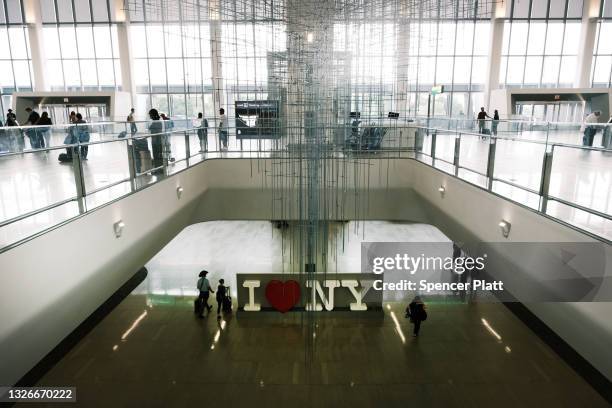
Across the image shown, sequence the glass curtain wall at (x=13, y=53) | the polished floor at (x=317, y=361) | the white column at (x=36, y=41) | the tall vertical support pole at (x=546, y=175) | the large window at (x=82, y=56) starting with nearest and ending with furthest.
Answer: the tall vertical support pole at (x=546, y=175) → the polished floor at (x=317, y=361) → the white column at (x=36, y=41) → the glass curtain wall at (x=13, y=53) → the large window at (x=82, y=56)

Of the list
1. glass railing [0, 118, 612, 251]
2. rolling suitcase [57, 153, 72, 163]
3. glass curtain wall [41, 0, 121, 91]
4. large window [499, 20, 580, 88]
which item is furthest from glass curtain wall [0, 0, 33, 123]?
large window [499, 20, 580, 88]

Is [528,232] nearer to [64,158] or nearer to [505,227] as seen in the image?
[505,227]

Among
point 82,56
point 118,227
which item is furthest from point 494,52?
point 118,227

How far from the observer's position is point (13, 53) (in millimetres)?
16188

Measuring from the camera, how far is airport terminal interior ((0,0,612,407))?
2775 millimetres

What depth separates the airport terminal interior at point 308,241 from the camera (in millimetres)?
2775

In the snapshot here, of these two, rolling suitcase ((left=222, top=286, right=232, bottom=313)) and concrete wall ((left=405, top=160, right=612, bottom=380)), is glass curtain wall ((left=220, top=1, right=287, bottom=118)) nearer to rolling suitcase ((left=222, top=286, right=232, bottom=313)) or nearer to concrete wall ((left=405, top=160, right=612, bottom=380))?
concrete wall ((left=405, top=160, right=612, bottom=380))

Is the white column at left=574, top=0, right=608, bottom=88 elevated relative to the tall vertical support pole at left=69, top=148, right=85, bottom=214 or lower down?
elevated

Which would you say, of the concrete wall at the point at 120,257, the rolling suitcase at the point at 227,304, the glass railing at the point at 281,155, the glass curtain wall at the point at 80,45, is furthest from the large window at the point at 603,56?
the glass curtain wall at the point at 80,45

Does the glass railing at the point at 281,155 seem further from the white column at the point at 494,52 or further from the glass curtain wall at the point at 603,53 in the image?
the glass curtain wall at the point at 603,53

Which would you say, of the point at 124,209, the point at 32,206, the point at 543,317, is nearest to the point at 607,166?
the point at 543,317

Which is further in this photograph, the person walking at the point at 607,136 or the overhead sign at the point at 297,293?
the person walking at the point at 607,136

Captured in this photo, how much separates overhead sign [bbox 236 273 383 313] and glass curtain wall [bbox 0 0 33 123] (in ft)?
49.5

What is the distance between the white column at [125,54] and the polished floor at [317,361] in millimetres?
12359
